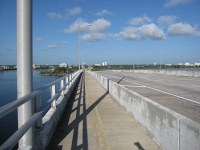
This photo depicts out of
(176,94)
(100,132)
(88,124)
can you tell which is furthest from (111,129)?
(176,94)

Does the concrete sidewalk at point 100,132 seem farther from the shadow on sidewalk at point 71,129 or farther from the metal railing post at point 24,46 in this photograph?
the metal railing post at point 24,46

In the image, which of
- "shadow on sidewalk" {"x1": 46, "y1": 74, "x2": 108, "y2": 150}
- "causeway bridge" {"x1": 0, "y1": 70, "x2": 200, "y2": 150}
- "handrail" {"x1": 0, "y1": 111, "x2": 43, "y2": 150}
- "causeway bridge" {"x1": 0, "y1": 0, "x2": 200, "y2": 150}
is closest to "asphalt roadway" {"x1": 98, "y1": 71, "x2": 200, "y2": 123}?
"causeway bridge" {"x1": 0, "y1": 0, "x2": 200, "y2": 150}

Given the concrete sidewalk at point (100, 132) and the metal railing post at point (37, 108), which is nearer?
the metal railing post at point (37, 108)

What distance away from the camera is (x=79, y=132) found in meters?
8.31

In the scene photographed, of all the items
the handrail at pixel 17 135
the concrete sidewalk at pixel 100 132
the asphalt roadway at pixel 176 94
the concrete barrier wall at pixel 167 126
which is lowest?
the concrete sidewalk at pixel 100 132

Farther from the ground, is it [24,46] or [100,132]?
[24,46]

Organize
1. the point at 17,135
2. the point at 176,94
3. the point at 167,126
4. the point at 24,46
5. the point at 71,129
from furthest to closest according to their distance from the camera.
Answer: the point at 176,94 → the point at 71,129 → the point at 167,126 → the point at 24,46 → the point at 17,135

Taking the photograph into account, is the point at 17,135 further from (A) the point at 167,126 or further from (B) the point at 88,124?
(B) the point at 88,124

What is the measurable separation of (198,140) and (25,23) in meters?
3.87

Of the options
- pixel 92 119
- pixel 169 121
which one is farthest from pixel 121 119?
pixel 169 121

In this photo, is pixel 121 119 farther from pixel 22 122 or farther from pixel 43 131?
pixel 22 122

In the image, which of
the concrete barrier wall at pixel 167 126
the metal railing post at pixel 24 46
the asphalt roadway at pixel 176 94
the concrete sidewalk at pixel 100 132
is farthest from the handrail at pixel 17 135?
the asphalt roadway at pixel 176 94

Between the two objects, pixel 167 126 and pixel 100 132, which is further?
pixel 100 132

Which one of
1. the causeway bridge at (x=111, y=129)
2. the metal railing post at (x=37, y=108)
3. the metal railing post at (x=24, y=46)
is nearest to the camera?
the causeway bridge at (x=111, y=129)
